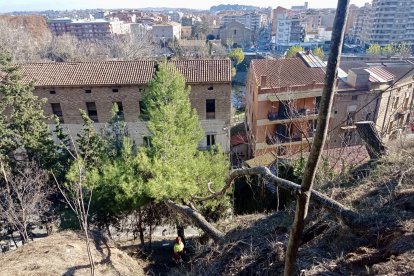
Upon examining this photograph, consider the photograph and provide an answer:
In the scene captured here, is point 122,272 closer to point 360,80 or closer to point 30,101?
point 30,101

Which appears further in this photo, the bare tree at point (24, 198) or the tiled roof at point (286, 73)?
the tiled roof at point (286, 73)

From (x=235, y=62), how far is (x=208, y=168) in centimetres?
4351

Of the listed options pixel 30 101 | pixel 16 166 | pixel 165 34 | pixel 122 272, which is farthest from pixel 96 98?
pixel 165 34

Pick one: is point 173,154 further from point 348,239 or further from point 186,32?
point 186,32

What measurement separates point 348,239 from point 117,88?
54.4 ft

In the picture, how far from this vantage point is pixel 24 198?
38.9 feet

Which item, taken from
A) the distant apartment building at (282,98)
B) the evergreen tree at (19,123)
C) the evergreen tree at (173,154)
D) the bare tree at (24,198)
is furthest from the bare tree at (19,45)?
the evergreen tree at (173,154)

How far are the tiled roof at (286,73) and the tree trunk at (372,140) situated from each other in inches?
378

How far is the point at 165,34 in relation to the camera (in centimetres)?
7594

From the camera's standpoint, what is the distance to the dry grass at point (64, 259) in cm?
802

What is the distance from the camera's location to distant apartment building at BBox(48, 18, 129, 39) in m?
77.4

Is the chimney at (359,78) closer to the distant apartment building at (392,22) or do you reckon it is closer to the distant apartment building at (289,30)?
the distant apartment building at (392,22)

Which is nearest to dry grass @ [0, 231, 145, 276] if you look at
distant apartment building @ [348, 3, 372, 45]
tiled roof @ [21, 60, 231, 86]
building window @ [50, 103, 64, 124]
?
tiled roof @ [21, 60, 231, 86]

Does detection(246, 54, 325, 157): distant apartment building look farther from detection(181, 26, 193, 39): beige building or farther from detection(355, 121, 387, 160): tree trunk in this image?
detection(181, 26, 193, 39): beige building
